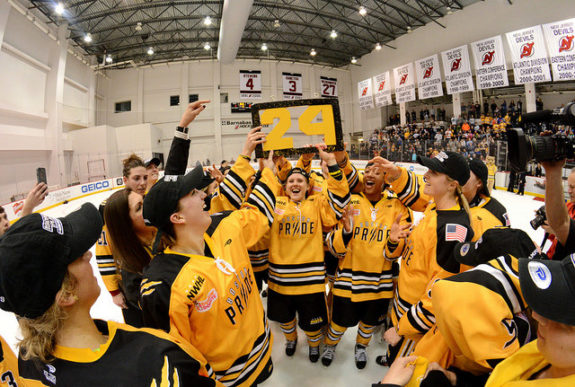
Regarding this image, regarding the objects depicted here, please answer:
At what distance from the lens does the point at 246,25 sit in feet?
57.6

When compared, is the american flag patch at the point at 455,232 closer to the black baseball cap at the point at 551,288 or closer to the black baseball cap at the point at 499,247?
the black baseball cap at the point at 499,247

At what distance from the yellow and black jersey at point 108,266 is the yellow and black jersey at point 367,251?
1.95 meters

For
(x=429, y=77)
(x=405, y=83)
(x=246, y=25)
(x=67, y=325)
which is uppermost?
(x=246, y=25)

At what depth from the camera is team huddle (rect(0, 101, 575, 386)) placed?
86 centimetres

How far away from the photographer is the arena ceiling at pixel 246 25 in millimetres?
14530

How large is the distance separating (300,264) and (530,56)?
43.9 feet

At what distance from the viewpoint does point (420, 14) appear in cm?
1722

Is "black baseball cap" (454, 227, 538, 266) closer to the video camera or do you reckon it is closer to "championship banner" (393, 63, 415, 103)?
the video camera

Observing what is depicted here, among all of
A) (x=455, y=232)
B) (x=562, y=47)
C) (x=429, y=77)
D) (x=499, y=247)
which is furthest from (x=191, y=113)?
(x=429, y=77)

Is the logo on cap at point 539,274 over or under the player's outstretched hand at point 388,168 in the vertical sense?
under

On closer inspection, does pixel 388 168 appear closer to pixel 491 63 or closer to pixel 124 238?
pixel 124 238

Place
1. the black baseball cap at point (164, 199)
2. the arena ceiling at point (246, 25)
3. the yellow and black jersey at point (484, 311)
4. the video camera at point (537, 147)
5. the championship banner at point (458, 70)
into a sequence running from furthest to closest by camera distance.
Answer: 1. the arena ceiling at point (246, 25)
2. the championship banner at point (458, 70)
3. the black baseball cap at point (164, 199)
4. the video camera at point (537, 147)
5. the yellow and black jersey at point (484, 311)

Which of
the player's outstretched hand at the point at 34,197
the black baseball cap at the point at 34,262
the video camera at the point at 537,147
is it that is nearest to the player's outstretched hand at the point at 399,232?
the video camera at the point at 537,147

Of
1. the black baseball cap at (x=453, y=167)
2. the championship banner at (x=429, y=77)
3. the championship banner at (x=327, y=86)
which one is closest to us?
the black baseball cap at (x=453, y=167)
